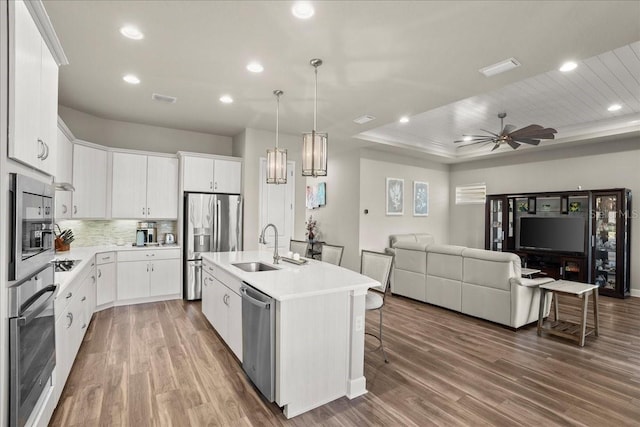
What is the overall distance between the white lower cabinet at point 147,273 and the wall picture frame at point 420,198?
5.51m

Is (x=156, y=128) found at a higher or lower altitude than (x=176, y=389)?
higher

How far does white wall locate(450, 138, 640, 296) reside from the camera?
5.64 m

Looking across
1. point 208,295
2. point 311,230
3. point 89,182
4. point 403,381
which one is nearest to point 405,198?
point 311,230

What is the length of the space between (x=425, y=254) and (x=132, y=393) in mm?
3954

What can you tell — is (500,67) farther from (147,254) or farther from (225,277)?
(147,254)

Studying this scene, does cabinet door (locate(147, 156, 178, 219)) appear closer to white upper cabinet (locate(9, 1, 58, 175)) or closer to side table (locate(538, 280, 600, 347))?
white upper cabinet (locate(9, 1, 58, 175))

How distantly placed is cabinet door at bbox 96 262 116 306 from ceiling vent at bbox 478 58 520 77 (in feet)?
16.8

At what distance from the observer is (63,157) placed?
3664 mm

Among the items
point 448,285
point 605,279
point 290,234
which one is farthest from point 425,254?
point 605,279

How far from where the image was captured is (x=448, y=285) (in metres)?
4.55

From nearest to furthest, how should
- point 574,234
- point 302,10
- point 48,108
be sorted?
point 48,108
point 302,10
point 574,234

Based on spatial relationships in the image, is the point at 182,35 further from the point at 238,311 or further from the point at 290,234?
the point at 290,234

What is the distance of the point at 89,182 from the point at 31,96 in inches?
135

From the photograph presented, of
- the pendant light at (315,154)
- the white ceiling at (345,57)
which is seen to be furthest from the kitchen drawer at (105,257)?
the pendant light at (315,154)
